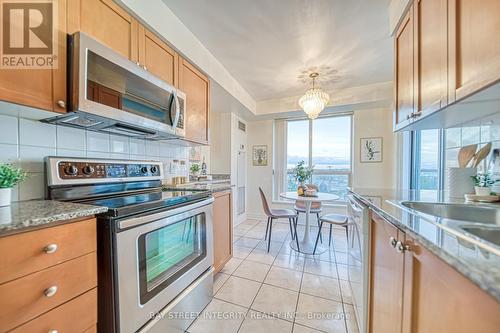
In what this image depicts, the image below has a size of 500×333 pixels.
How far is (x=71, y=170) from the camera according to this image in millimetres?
1202

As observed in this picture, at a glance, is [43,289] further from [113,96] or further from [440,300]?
[440,300]

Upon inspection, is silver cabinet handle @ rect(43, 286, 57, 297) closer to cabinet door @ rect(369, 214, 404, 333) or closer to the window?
cabinet door @ rect(369, 214, 404, 333)

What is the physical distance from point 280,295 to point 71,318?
4.80 feet

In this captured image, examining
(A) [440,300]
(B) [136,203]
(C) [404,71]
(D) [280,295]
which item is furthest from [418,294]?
(C) [404,71]

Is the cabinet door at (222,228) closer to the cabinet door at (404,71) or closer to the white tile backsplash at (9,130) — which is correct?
the white tile backsplash at (9,130)

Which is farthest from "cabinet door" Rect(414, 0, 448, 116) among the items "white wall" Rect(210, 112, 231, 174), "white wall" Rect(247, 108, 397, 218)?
"white wall" Rect(210, 112, 231, 174)

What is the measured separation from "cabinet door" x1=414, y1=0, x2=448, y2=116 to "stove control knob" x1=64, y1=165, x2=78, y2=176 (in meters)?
2.10

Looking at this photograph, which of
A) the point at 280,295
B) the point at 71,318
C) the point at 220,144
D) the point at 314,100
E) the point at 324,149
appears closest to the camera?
the point at 71,318

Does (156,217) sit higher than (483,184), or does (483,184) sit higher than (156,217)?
(483,184)

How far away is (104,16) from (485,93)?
203 cm

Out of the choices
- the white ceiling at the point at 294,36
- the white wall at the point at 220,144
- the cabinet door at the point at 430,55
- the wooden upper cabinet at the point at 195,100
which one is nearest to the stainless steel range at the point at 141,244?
the wooden upper cabinet at the point at 195,100

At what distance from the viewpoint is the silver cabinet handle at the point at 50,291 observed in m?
0.70

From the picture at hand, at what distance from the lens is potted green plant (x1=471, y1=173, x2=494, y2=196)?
1.21m

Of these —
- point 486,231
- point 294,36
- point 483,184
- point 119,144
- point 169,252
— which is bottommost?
point 169,252
